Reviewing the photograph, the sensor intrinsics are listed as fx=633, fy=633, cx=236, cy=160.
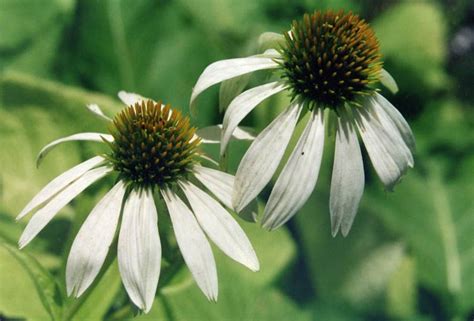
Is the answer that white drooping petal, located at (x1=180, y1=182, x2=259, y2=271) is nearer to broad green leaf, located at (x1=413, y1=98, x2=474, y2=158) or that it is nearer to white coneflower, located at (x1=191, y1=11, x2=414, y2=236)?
white coneflower, located at (x1=191, y1=11, x2=414, y2=236)

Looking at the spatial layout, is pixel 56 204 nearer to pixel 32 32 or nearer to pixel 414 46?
pixel 32 32

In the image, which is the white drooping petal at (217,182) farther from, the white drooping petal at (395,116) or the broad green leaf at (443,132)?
the broad green leaf at (443,132)

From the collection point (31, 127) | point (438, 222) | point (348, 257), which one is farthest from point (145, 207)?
point (438, 222)

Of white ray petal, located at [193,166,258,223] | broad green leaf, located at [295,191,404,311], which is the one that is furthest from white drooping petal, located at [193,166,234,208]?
broad green leaf, located at [295,191,404,311]

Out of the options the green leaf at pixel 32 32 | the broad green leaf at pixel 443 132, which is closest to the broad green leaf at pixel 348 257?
the broad green leaf at pixel 443 132

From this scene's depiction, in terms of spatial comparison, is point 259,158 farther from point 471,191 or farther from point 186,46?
point 471,191

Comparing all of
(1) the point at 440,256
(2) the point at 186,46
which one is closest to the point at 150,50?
(2) the point at 186,46
